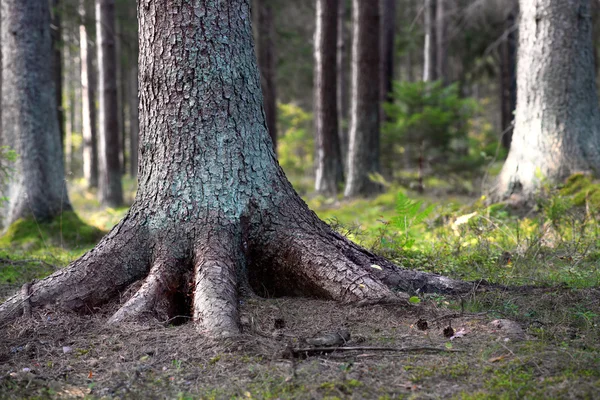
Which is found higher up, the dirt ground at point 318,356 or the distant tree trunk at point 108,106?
the distant tree trunk at point 108,106

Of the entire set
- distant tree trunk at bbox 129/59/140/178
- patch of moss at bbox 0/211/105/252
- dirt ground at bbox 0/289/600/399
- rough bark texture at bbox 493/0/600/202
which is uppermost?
distant tree trunk at bbox 129/59/140/178

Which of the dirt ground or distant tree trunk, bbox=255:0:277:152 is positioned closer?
the dirt ground

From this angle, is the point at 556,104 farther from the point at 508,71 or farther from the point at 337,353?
the point at 508,71

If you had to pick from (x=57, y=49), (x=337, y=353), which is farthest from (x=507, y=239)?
(x=57, y=49)

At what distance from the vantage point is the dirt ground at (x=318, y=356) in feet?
8.71

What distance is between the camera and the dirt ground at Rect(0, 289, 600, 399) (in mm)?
2656

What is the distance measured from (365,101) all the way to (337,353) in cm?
981

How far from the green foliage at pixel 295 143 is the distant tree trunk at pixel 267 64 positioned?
21.4 ft

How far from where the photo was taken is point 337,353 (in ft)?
9.95

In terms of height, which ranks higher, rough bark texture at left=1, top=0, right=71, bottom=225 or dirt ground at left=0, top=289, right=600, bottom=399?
rough bark texture at left=1, top=0, right=71, bottom=225

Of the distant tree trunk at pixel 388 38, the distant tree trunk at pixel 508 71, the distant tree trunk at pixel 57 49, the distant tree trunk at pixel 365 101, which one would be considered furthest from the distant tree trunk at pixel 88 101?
the distant tree trunk at pixel 508 71

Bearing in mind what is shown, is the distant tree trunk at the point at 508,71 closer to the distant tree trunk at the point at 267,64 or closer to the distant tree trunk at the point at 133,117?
the distant tree trunk at the point at 267,64

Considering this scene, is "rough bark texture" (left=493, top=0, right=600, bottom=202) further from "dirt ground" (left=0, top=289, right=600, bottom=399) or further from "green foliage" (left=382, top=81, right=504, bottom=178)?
"green foliage" (left=382, top=81, right=504, bottom=178)

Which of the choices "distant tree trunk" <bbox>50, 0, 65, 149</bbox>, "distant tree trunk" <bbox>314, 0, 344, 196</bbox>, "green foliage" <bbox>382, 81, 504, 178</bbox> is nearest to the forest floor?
"green foliage" <bbox>382, 81, 504, 178</bbox>
